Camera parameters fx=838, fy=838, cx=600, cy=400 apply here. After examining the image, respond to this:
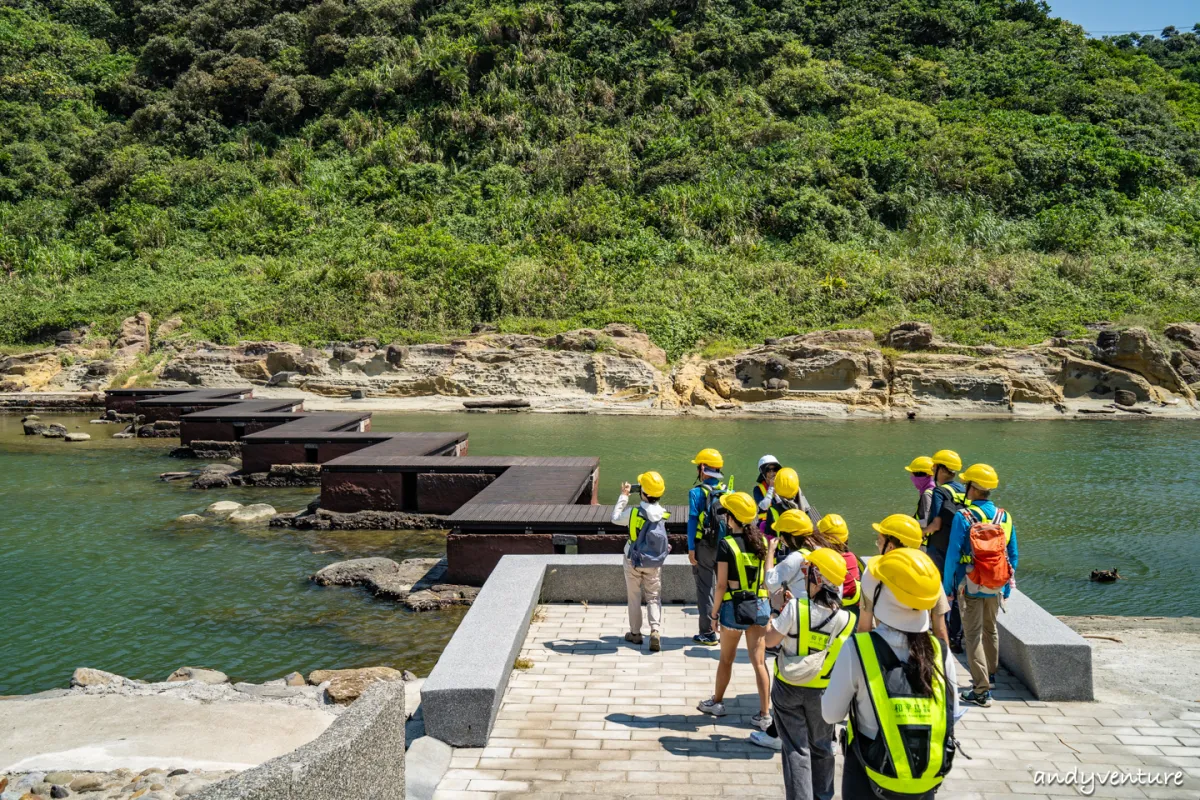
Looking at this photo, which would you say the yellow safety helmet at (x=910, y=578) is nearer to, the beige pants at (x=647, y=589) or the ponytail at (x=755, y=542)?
the ponytail at (x=755, y=542)

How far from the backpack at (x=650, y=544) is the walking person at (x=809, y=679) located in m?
2.49

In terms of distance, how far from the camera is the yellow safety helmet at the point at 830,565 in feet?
14.2

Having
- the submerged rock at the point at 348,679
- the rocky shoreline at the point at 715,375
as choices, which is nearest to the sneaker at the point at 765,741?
the submerged rock at the point at 348,679

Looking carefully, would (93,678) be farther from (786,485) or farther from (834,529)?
(834,529)

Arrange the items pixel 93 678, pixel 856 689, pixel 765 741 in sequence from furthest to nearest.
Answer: pixel 93 678 → pixel 765 741 → pixel 856 689

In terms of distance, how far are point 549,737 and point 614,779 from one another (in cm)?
73

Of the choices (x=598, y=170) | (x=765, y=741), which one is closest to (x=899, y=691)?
(x=765, y=741)

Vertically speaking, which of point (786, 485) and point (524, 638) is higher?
point (786, 485)

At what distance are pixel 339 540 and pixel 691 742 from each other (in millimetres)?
9318

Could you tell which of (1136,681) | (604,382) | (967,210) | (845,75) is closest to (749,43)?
(845,75)

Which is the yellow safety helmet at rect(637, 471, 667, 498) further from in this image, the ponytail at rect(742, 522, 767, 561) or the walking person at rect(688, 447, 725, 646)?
the ponytail at rect(742, 522, 767, 561)

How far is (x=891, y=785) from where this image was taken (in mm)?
3475

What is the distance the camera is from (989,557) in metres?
6.04

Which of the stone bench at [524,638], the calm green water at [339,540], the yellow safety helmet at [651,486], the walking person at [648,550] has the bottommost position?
the calm green water at [339,540]
